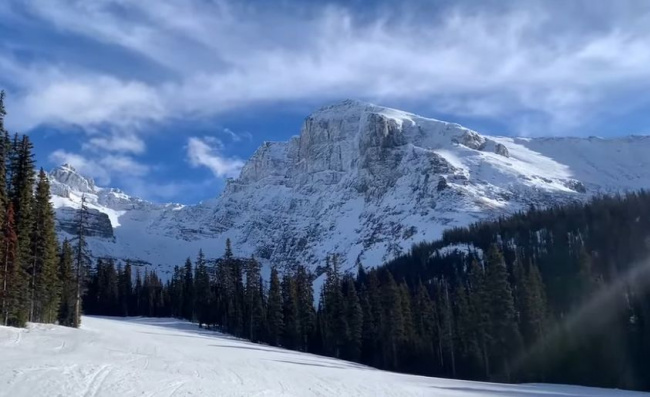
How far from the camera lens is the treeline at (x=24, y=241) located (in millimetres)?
43438

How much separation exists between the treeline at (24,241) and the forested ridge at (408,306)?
4.1 inches

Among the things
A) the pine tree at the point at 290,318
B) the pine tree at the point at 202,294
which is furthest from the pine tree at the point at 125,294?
the pine tree at the point at 290,318

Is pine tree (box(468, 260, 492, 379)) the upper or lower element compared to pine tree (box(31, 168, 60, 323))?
lower

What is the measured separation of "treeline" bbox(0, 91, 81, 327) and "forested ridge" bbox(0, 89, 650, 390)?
Answer: 10 cm

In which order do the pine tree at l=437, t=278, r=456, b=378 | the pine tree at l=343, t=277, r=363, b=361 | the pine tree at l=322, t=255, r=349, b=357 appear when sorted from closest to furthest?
the pine tree at l=437, t=278, r=456, b=378 → the pine tree at l=343, t=277, r=363, b=361 → the pine tree at l=322, t=255, r=349, b=357

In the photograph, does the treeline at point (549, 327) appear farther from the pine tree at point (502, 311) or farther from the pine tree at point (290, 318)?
the pine tree at point (290, 318)

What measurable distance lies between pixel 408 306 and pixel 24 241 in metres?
48.2

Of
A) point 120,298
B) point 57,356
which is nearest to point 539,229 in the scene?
point 120,298

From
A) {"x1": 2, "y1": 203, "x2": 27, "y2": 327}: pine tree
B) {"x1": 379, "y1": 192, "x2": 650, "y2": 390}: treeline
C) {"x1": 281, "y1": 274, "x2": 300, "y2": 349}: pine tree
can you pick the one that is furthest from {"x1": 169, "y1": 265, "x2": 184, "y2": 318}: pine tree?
{"x1": 2, "y1": 203, "x2": 27, "y2": 327}: pine tree

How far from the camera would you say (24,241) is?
157 ft

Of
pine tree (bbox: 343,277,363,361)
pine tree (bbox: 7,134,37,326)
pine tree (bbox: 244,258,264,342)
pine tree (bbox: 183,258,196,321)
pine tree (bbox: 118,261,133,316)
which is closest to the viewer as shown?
pine tree (bbox: 7,134,37,326)

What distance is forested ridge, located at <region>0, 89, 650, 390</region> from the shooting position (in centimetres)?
5081

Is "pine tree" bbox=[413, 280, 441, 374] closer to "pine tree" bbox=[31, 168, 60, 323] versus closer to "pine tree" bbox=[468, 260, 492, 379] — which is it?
"pine tree" bbox=[468, 260, 492, 379]

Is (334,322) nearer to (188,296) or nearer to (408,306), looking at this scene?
(408,306)
